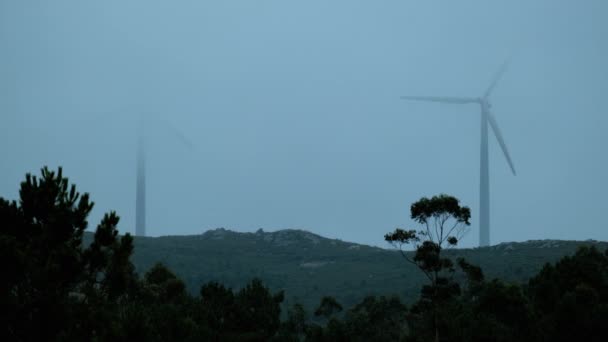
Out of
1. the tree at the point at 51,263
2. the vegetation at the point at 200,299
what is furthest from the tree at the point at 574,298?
the tree at the point at 51,263

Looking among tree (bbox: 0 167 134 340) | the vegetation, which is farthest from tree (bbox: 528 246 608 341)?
tree (bbox: 0 167 134 340)

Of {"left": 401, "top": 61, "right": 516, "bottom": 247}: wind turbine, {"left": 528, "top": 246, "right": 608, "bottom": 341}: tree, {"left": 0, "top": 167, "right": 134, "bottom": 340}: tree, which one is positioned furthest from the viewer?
{"left": 401, "top": 61, "right": 516, "bottom": 247}: wind turbine

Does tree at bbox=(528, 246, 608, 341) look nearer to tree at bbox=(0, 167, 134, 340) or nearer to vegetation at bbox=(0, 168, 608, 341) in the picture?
vegetation at bbox=(0, 168, 608, 341)

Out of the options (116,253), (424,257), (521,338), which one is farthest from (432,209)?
(116,253)

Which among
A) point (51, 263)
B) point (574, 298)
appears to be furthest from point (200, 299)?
point (51, 263)

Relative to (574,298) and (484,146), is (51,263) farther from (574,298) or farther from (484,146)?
(484,146)

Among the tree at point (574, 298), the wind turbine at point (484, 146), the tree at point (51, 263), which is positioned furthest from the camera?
the wind turbine at point (484, 146)

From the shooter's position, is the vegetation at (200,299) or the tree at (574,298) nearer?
the vegetation at (200,299)

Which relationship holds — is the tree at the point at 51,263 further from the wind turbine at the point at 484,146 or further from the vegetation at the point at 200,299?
the wind turbine at the point at 484,146

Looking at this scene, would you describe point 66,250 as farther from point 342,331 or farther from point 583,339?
point 583,339
